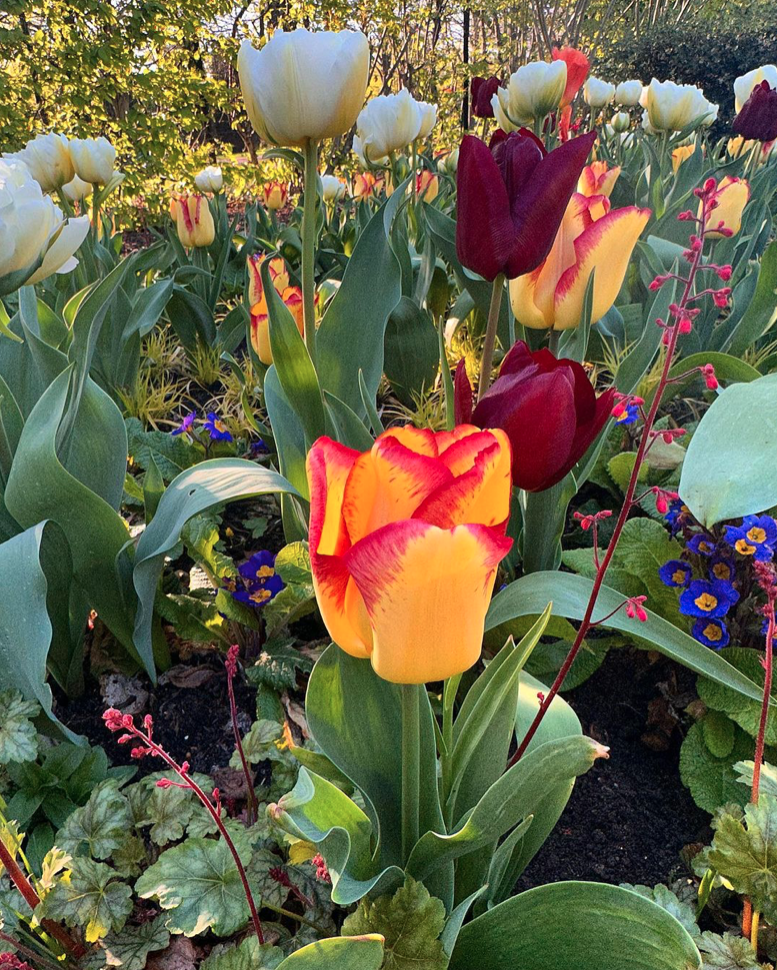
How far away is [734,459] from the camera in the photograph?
2.73 ft

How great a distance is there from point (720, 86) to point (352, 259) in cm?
956

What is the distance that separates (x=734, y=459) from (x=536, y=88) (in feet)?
4.91

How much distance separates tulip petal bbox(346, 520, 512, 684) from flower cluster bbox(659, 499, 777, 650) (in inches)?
25.9

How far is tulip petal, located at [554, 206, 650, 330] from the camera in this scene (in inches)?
38.3

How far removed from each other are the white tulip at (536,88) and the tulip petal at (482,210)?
4.03 ft

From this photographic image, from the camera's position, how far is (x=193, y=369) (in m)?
2.56

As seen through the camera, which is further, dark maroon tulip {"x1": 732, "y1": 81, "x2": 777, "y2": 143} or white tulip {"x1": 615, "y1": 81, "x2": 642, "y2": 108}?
white tulip {"x1": 615, "y1": 81, "x2": 642, "y2": 108}

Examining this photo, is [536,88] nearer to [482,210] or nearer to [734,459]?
[482,210]

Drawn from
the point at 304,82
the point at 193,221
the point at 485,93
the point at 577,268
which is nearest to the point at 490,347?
the point at 577,268

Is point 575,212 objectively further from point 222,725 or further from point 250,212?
point 250,212

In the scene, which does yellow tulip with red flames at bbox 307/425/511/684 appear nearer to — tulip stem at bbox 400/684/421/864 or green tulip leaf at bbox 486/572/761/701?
tulip stem at bbox 400/684/421/864

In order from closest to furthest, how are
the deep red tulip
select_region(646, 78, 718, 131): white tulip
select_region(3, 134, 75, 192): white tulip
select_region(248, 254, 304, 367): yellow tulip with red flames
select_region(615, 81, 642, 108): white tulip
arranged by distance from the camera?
select_region(248, 254, 304, 367): yellow tulip with red flames < select_region(3, 134, 75, 192): white tulip < select_region(646, 78, 718, 131): white tulip < the deep red tulip < select_region(615, 81, 642, 108): white tulip

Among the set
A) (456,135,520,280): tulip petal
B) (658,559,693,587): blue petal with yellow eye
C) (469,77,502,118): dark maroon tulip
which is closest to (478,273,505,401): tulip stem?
(456,135,520,280): tulip petal

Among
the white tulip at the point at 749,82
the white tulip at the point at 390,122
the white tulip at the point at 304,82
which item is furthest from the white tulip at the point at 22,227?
the white tulip at the point at 749,82
